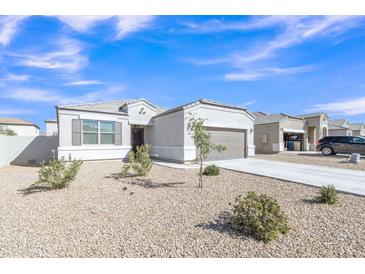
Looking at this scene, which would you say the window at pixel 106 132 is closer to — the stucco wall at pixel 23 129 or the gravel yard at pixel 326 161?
the gravel yard at pixel 326 161

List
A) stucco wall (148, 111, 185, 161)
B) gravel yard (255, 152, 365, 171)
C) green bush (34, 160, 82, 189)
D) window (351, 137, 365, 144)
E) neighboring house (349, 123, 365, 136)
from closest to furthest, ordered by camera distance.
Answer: green bush (34, 160, 82, 189)
gravel yard (255, 152, 365, 171)
stucco wall (148, 111, 185, 161)
window (351, 137, 365, 144)
neighboring house (349, 123, 365, 136)

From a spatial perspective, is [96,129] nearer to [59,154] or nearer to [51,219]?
[59,154]

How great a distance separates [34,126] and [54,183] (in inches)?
1811

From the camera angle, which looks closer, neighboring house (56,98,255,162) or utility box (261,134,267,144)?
neighboring house (56,98,255,162)

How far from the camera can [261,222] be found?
11.1 ft

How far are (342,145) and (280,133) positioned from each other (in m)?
5.46

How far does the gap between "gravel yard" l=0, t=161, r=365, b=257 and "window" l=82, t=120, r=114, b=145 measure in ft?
21.3

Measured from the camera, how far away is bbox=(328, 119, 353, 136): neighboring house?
32.9m

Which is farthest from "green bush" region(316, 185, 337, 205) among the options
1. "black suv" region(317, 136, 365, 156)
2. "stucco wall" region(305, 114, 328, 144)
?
"stucco wall" region(305, 114, 328, 144)

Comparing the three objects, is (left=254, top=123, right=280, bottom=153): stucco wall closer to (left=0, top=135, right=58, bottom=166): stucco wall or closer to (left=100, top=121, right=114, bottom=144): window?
(left=100, top=121, right=114, bottom=144): window

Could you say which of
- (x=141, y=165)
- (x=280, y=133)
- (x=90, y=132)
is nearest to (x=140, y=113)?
(x=90, y=132)

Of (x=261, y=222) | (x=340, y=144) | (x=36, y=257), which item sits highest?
(x=340, y=144)
